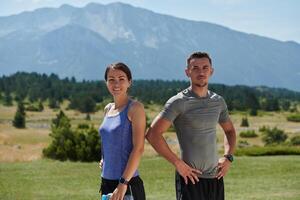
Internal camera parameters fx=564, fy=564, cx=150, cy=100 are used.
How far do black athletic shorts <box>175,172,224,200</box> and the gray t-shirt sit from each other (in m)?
0.07

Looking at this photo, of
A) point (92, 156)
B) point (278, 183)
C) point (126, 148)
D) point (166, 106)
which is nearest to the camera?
point (126, 148)

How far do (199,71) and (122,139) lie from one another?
39.6 inches

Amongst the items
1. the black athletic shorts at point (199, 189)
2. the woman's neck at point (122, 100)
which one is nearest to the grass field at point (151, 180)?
the black athletic shorts at point (199, 189)

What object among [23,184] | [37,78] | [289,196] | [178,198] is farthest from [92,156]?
[37,78]

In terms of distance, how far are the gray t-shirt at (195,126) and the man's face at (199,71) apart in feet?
0.39

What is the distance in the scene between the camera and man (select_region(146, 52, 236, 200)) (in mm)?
5004

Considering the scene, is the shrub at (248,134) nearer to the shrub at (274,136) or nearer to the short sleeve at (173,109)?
the shrub at (274,136)

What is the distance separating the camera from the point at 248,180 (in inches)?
569

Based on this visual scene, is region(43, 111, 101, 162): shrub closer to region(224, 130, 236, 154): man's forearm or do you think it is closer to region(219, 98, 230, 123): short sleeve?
region(224, 130, 236, 154): man's forearm

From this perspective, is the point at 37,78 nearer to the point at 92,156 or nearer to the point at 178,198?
the point at 92,156

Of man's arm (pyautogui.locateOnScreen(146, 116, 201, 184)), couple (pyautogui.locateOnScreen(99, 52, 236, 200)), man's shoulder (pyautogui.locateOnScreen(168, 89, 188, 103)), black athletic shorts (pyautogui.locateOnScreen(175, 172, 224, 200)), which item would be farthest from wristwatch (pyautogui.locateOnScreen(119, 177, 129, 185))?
man's shoulder (pyautogui.locateOnScreen(168, 89, 188, 103))

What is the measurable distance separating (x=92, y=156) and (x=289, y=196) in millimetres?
12461

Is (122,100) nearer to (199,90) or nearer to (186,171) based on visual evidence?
(199,90)

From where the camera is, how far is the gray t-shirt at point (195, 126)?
16.4 ft
